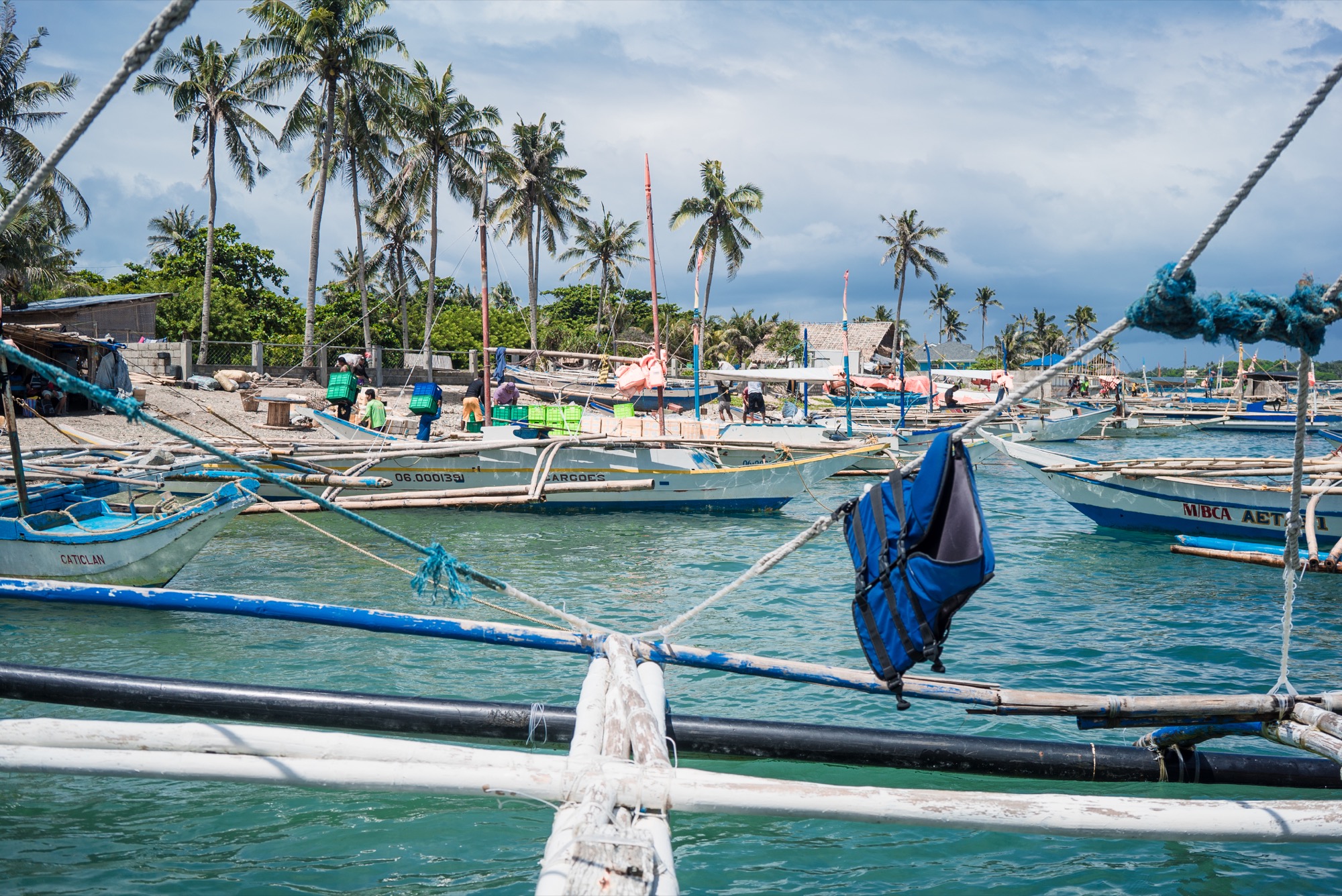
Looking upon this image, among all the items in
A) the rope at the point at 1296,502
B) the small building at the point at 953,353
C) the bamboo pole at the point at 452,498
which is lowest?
the bamboo pole at the point at 452,498

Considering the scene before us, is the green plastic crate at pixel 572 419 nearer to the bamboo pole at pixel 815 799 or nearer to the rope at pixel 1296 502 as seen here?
the rope at pixel 1296 502

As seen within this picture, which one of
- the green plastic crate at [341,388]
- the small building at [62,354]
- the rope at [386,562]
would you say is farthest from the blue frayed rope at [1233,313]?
the green plastic crate at [341,388]

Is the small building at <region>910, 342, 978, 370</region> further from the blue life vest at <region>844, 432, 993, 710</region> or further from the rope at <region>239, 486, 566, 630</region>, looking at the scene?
the blue life vest at <region>844, 432, 993, 710</region>

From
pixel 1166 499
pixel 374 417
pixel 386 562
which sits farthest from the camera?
pixel 374 417

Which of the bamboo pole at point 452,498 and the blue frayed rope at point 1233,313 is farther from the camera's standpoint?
the bamboo pole at point 452,498

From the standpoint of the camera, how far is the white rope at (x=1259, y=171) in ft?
11.0

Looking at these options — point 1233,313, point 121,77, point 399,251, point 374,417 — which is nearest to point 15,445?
point 121,77

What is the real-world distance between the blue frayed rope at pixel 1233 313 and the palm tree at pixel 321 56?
120 ft

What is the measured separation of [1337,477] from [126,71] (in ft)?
50.2

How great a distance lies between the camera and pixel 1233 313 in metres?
3.79

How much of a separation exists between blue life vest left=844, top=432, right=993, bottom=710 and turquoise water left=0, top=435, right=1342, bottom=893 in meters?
1.53

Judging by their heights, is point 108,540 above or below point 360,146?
below

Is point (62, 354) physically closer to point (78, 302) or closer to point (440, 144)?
point (78, 302)

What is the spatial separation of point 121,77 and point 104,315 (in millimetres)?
35793
